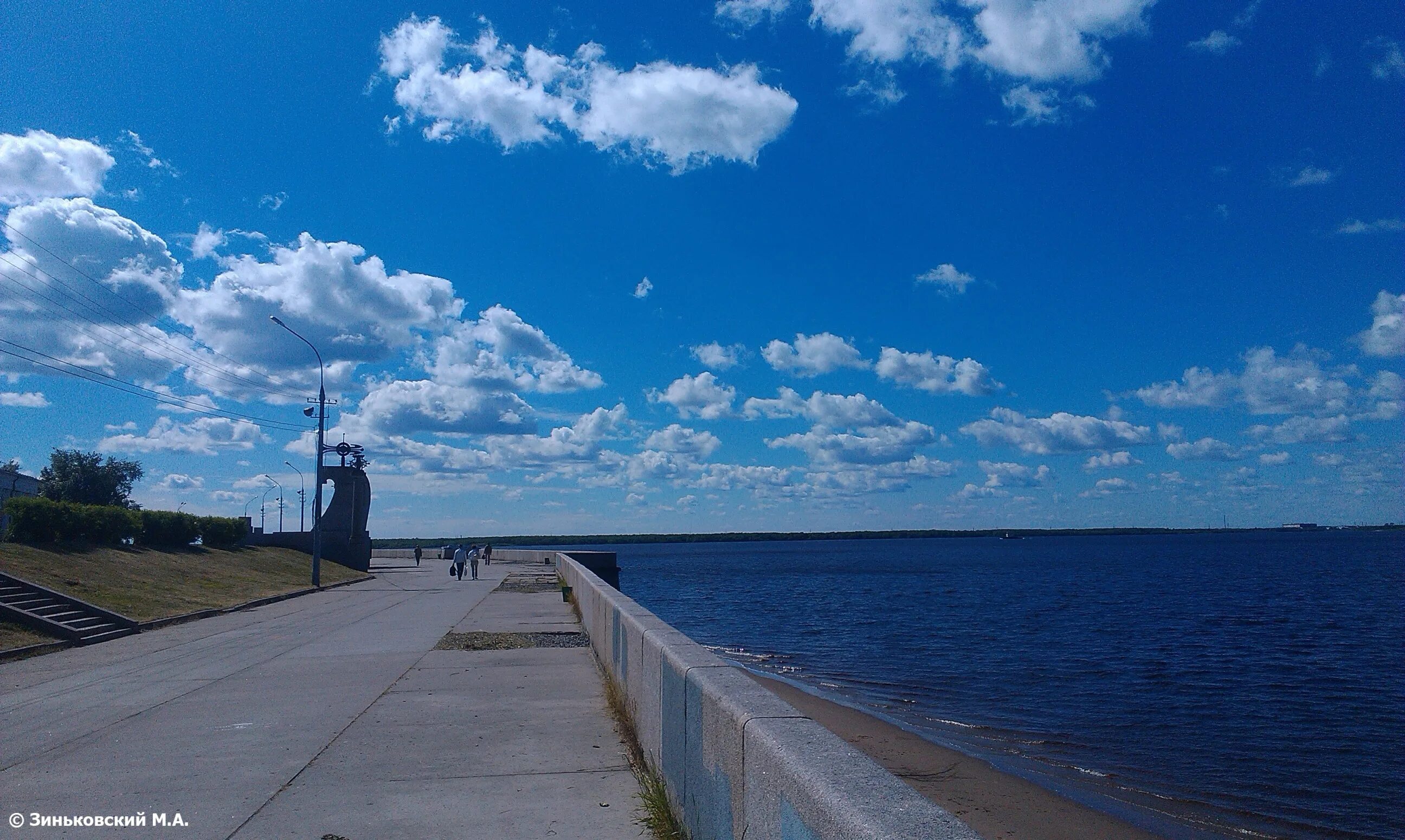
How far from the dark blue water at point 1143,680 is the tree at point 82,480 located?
4459 centimetres

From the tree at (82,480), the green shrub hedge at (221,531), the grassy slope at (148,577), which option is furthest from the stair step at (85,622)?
→ the tree at (82,480)

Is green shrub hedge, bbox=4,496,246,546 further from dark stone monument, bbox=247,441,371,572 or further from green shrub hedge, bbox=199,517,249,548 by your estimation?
dark stone monument, bbox=247,441,371,572

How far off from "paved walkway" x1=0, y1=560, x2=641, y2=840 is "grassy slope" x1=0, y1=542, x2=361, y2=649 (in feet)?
18.1

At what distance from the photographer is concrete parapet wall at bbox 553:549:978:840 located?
2.73 m

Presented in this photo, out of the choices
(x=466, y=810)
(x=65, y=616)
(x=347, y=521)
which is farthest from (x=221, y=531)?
(x=466, y=810)

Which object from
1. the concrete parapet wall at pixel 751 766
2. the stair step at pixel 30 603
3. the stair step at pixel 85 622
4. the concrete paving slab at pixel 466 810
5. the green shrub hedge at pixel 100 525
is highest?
the green shrub hedge at pixel 100 525

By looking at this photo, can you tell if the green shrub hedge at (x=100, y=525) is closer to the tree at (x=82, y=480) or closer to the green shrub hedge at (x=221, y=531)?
the green shrub hedge at (x=221, y=531)

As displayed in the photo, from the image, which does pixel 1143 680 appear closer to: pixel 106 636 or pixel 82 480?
pixel 106 636

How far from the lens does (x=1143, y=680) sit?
22.8 meters

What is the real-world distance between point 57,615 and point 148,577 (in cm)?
Result: 871

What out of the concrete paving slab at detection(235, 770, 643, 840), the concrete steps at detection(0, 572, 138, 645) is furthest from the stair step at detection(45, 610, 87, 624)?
the concrete paving slab at detection(235, 770, 643, 840)

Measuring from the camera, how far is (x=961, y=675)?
23.4 m

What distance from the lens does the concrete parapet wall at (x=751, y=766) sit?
8.97 ft

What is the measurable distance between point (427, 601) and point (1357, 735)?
22867 mm
